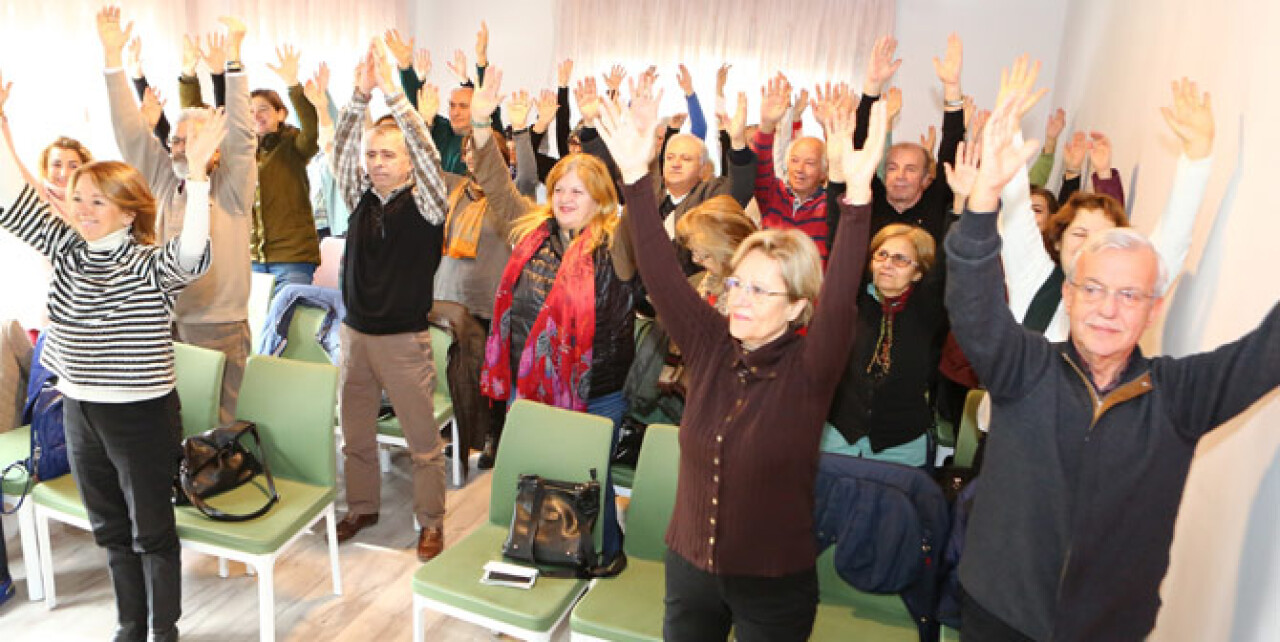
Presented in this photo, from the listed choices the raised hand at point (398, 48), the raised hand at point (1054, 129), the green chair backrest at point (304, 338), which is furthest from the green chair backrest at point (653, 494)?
the raised hand at point (1054, 129)

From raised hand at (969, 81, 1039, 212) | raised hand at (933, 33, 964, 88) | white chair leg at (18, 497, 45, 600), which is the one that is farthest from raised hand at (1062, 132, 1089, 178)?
white chair leg at (18, 497, 45, 600)

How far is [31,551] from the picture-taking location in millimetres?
2836

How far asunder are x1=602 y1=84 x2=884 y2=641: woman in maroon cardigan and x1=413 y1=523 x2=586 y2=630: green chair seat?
1.92ft

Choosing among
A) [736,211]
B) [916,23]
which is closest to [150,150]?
[736,211]

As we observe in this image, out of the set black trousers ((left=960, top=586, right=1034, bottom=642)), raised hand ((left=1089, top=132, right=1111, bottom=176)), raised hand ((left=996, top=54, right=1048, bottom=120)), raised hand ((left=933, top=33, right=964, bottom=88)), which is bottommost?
black trousers ((left=960, top=586, right=1034, bottom=642))

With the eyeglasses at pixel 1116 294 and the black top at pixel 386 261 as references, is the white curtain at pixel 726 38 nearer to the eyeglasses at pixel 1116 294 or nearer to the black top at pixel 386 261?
the black top at pixel 386 261

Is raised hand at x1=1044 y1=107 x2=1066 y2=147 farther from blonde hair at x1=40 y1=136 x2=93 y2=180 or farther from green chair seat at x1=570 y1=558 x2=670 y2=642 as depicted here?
blonde hair at x1=40 y1=136 x2=93 y2=180

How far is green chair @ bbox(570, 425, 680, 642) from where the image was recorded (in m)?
2.12

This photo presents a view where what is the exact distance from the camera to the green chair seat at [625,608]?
82.1 inches

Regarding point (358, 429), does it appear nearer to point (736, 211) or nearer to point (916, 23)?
point (736, 211)

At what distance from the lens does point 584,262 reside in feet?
9.28

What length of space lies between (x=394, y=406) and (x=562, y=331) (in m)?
0.78

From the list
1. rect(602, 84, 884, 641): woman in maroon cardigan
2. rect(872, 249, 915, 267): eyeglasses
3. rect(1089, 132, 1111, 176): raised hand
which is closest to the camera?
rect(602, 84, 884, 641): woman in maroon cardigan

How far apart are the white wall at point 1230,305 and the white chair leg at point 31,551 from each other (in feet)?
11.1
